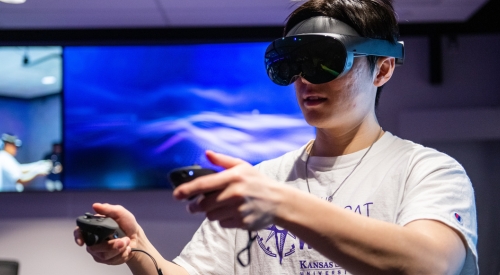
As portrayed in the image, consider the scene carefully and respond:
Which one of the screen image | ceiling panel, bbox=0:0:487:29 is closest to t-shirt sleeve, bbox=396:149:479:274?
ceiling panel, bbox=0:0:487:29

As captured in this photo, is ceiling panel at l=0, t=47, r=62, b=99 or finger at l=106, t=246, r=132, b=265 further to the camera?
ceiling panel at l=0, t=47, r=62, b=99

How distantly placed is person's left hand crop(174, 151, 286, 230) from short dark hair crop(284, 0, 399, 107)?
0.70 metres

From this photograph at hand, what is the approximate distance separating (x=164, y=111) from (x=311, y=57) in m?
3.14

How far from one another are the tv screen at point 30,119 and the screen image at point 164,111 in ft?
0.35

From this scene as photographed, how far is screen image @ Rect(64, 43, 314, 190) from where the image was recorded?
4.27m

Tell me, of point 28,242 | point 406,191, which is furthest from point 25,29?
point 406,191

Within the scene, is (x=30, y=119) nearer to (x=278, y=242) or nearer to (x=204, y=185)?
(x=278, y=242)

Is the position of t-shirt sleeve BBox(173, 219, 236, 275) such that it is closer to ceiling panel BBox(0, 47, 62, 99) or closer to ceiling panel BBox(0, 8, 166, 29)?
ceiling panel BBox(0, 8, 166, 29)

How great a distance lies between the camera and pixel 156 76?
4402 millimetres

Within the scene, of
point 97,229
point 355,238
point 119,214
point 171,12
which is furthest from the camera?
point 171,12

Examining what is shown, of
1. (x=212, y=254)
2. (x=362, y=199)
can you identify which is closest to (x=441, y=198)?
(x=362, y=199)

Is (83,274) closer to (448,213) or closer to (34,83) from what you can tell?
(34,83)

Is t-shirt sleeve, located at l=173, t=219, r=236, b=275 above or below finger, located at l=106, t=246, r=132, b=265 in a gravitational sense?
below

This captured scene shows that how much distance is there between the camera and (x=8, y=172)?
433 cm
